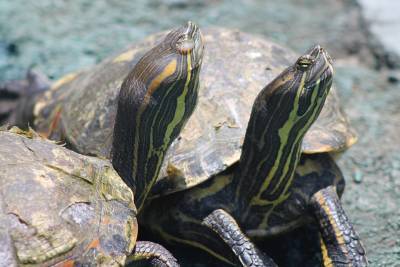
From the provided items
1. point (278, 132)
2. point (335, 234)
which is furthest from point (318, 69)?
point (335, 234)

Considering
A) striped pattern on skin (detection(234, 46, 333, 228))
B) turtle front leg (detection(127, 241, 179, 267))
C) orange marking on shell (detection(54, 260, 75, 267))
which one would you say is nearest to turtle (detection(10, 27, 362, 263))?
striped pattern on skin (detection(234, 46, 333, 228))

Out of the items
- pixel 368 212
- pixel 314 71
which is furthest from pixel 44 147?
pixel 368 212

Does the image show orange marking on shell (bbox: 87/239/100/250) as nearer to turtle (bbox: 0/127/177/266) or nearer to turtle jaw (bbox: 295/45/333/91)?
turtle (bbox: 0/127/177/266)

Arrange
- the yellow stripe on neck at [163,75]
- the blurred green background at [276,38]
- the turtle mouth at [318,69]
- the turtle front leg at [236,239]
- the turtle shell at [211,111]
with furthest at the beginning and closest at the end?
the blurred green background at [276,38]
the turtle shell at [211,111]
the turtle front leg at [236,239]
the turtle mouth at [318,69]
the yellow stripe on neck at [163,75]

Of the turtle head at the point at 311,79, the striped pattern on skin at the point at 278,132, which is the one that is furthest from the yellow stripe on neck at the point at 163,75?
the turtle head at the point at 311,79

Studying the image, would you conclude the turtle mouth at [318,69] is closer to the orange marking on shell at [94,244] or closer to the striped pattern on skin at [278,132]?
the striped pattern on skin at [278,132]

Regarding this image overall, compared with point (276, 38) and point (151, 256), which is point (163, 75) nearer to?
point (151, 256)
